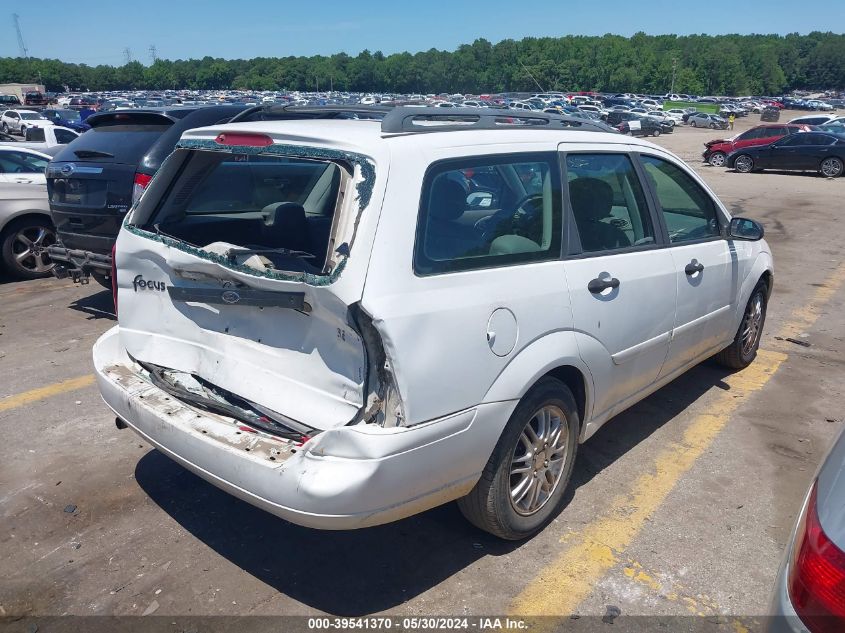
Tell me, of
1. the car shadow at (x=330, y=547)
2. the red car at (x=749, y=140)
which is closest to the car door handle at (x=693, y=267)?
the car shadow at (x=330, y=547)

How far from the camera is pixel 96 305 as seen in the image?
7.29 metres

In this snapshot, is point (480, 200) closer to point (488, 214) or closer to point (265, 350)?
point (488, 214)

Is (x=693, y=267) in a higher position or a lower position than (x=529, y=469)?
higher

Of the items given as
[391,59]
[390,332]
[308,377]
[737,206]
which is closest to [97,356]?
[308,377]

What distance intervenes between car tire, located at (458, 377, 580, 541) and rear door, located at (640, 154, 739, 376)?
3.67 ft

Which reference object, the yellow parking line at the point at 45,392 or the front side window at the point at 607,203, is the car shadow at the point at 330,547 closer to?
the front side window at the point at 607,203

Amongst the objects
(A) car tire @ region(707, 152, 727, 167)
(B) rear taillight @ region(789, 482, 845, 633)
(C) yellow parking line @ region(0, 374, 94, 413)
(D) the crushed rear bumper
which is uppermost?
(B) rear taillight @ region(789, 482, 845, 633)

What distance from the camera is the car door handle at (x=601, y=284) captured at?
11.0 ft

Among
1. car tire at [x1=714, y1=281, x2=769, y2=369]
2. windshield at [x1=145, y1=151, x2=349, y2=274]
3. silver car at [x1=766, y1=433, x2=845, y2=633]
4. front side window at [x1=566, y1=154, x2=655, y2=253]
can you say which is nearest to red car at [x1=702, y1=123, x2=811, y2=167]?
car tire at [x1=714, y1=281, x2=769, y2=369]

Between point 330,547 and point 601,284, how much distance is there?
1.80 meters

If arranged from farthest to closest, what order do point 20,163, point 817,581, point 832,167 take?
point 832,167 → point 20,163 → point 817,581

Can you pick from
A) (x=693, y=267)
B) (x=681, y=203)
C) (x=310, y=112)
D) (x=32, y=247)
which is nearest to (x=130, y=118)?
(x=32, y=247)

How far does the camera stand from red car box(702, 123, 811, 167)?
79.8ft

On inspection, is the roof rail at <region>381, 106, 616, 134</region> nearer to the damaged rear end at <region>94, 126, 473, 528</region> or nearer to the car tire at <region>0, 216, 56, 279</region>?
the damaged rear end at <region>94, 126, 473, 528</region>
